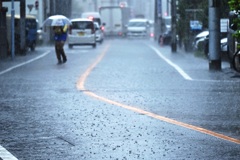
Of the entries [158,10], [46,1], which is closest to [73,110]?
[46,1]

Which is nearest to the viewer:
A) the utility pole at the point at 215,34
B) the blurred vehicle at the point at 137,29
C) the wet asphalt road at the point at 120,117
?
the wet asphalt road at the point at 120,117

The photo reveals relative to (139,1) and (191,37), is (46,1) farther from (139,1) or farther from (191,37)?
(139,1)

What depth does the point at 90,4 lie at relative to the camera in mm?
136000

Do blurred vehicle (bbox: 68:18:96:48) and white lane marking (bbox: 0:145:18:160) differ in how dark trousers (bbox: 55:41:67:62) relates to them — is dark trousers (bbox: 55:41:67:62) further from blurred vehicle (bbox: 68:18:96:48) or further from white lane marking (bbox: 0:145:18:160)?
blurred vehicle (bbox: 68:18:96:48)

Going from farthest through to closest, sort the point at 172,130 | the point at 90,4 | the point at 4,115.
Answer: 1. the point at 90,4
2. the point at 4,115
3. the point at 172,130

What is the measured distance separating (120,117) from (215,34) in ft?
48.7

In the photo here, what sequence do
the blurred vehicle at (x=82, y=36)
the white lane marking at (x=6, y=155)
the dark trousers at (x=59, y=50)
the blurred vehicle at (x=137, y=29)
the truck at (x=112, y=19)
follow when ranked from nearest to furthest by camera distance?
the white lane marking at (x=6, y=155), the dark trousers at (x=59, y=50), the blurred vehicle at (x=82, y=36), the blurred vehicle at (x=137, y=29), the truck at (x=112, y=19)

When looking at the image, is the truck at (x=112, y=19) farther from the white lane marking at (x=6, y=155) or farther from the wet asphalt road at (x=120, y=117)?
the white lane marking at (x=6, y=155)

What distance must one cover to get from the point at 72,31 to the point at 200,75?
34489 millimetres

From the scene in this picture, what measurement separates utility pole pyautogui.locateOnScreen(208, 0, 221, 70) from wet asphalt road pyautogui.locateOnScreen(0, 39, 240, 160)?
3.00m

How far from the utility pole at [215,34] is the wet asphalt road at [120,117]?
3.00 m

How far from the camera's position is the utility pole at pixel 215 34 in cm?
2870

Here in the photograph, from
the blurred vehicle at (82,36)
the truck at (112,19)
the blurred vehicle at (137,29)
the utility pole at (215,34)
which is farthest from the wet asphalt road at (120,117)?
the truck at (112,19)

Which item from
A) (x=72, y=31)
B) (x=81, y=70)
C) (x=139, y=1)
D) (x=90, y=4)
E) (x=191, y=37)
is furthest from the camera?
(x=139, y=1)
